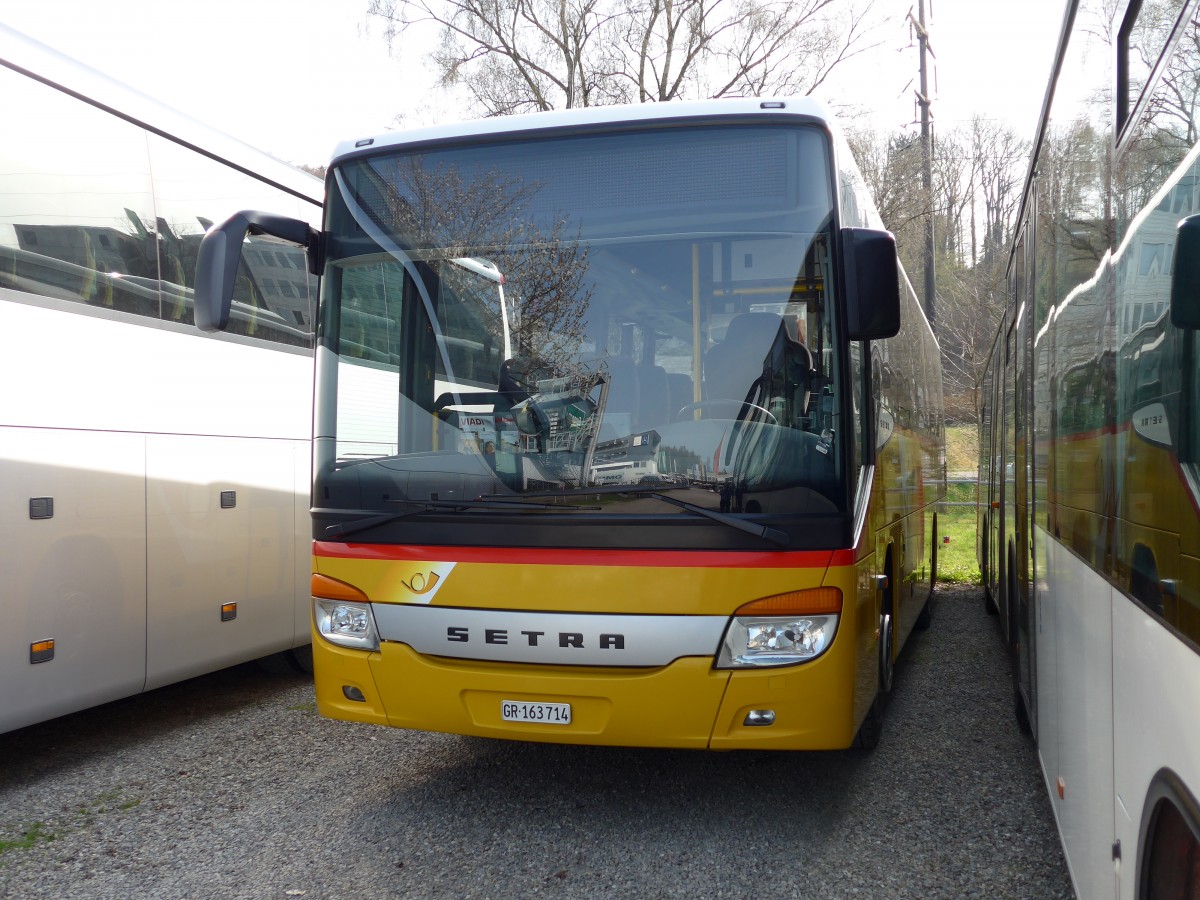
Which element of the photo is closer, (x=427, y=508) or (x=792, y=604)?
(x=792, y=604)

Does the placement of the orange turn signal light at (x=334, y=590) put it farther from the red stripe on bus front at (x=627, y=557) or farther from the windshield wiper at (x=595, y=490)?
the windshield wiper at (x=595, y=490)

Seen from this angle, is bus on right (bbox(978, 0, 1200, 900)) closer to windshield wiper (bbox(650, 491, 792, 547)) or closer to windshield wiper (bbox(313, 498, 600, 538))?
windshield wiper (bbox(650, 491, 792, 547))

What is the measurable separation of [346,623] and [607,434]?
4.86 feet

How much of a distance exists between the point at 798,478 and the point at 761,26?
1755cm

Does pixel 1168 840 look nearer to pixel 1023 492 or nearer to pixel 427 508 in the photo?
pixel 427 508

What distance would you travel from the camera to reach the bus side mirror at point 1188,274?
1.55m

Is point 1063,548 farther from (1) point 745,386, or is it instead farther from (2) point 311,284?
(2) point 311,284

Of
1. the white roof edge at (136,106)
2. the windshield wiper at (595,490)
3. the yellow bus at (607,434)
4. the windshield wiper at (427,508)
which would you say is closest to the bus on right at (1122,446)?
the yellow bus at (607,434)

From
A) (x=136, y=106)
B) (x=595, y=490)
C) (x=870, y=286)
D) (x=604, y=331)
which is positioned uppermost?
(x=136, y=106)

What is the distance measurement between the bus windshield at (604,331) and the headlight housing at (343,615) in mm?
383

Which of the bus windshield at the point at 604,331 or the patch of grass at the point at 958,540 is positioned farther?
the patch of grass at the point at 958,540

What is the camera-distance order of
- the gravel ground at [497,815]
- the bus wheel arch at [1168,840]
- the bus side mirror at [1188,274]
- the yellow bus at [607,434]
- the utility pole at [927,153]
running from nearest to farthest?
the bus side mirror at [1188,274], the bus wheel arch at [1168,840], the gravel ground at [497,815], the yellow bus at [607,434], the utility pole at [927,153]

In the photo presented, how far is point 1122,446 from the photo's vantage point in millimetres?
2363

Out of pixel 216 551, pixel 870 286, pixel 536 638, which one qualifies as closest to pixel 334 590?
pixel 536 638
